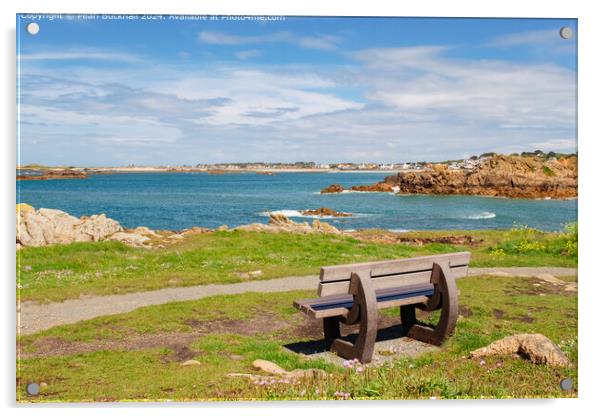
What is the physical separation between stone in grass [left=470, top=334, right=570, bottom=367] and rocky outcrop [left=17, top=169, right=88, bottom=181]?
24.5 feet

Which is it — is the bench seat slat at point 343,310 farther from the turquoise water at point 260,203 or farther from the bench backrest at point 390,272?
the turquoise water at point 260,203

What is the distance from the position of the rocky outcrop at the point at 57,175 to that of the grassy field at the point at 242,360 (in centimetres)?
255

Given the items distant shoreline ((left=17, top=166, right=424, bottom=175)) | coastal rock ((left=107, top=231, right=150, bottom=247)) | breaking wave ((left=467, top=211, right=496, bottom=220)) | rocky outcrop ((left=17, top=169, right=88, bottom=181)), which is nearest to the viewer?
rocky outcrop ((left=17, top=169, right=88, bottom=181))

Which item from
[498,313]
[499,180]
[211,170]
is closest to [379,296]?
[498,313]

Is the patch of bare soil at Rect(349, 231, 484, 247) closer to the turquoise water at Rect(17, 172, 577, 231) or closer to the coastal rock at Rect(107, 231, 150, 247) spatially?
the turquoise water at Rect(17, 172, 577, 231)

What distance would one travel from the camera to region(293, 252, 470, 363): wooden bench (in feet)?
28.1

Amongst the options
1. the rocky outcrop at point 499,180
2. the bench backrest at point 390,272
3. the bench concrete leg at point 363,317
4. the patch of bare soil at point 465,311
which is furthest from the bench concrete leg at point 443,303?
the rocky outcrop at point 499,180

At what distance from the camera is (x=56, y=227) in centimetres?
1670

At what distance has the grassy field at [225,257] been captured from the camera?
13930 millimetres

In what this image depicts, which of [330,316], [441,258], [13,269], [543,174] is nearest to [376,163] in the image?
[543,174]

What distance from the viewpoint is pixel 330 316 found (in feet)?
29.1

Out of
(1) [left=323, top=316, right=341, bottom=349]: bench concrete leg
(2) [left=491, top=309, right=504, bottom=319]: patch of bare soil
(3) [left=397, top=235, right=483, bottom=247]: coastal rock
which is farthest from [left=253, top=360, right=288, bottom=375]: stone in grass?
(3) [left=397, top=235, right=483, bottom=247]: coastal rock

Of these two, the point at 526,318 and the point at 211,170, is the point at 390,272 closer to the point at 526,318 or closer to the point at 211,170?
the point at 526,318

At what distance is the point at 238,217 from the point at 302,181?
17.1 ft
